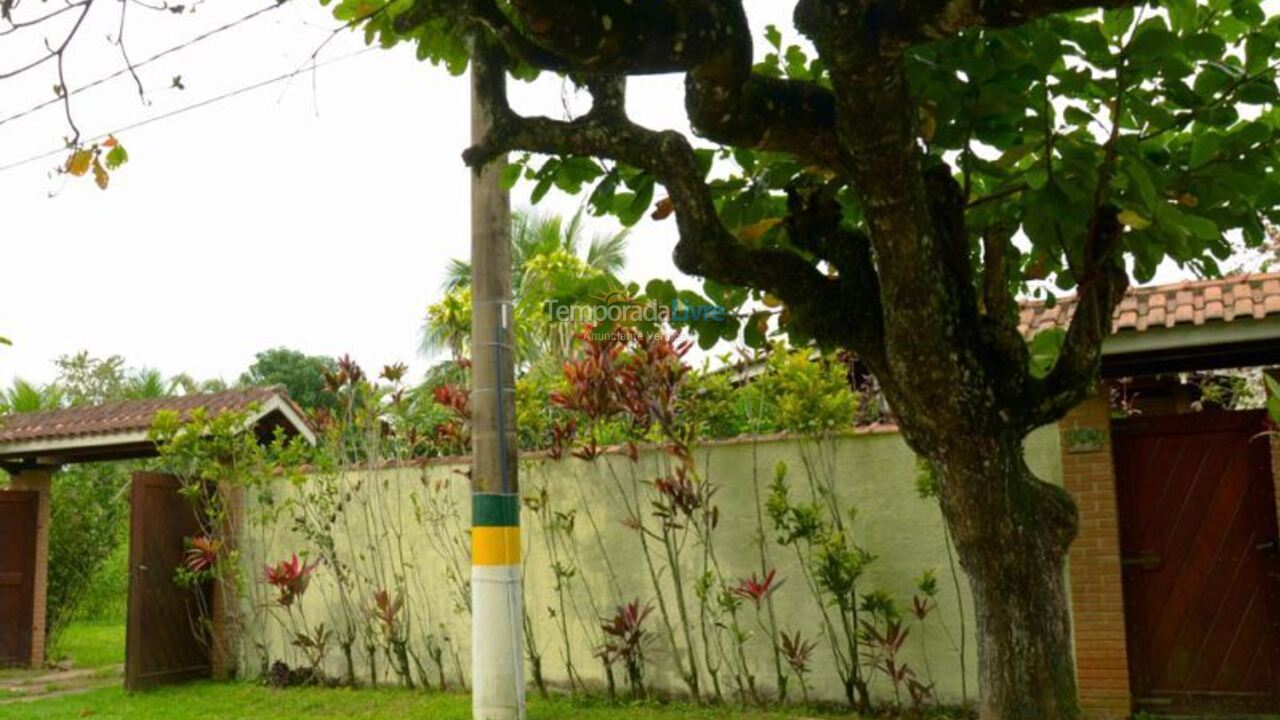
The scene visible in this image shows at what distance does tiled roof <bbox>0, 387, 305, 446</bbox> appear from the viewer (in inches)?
473

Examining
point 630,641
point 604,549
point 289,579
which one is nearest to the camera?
point 630,641

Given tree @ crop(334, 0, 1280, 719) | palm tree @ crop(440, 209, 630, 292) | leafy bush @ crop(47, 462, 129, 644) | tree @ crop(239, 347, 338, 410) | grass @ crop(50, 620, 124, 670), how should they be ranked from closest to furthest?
tree @ crop(334, 0, 1280, 719), grass @ crop(50, 620, 124, 670), leafy bush @ crop(47, 462, 129, 644), palm tree @ crop(440, 209, 630, 292), tree @ crop(239, 347, 338, 410)

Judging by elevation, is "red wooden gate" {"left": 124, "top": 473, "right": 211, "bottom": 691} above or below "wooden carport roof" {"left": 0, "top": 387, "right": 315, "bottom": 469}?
below

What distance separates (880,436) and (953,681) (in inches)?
63.0

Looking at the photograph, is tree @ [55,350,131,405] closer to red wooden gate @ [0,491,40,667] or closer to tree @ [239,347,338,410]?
tree @ [239,347,338,410]

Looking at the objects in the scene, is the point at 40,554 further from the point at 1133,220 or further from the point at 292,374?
the point at 292,374

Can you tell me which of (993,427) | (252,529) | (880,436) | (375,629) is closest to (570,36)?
(993,427)

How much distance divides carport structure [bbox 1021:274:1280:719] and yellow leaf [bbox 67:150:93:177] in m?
5.74

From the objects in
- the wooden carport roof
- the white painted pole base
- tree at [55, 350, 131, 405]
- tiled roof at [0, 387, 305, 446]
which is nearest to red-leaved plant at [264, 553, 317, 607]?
tiled roof at [0, 387, 305, 446]

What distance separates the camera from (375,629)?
9.62 meters

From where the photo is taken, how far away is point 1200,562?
726 cm

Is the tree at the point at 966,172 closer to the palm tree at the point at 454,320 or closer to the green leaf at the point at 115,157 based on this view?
the green leaf at the point at 115,157

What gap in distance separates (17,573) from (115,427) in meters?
2.14

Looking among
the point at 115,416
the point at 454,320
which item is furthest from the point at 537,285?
the point at 115,416
